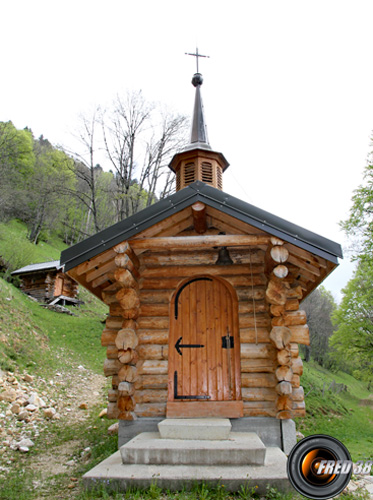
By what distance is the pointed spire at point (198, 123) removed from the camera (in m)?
11.4

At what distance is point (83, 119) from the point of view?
20484 millimetres

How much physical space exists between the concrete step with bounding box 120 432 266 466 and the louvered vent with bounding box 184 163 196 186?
7345mm

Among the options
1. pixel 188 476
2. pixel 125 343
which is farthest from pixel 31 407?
pixel 188 476

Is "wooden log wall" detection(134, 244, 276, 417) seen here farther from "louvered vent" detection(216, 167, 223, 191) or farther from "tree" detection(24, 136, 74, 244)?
"tree" detection(24, 136, 74, 244)

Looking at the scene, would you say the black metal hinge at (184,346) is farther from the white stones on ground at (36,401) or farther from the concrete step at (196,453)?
the white stones on ground at (36,401)

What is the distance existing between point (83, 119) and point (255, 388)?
1896 centimetres

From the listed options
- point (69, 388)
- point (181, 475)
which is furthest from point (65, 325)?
point (181, 475)

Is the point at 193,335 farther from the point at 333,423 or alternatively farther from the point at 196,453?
the point at 333,423

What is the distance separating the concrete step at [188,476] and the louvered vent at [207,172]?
25.1 feet

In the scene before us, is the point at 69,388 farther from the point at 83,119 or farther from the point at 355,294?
the point at 355,294

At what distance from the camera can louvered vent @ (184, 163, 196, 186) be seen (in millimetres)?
10547

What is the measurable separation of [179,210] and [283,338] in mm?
2903

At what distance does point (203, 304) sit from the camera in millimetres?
7047

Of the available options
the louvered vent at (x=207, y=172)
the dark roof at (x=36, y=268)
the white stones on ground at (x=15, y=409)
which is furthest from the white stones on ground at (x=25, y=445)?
the dark roof at (x=36, y=268)
